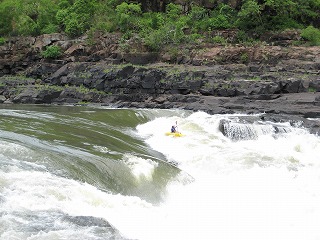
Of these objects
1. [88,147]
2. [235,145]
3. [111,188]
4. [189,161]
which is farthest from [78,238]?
[235,145]

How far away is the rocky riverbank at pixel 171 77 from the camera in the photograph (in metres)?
28.5

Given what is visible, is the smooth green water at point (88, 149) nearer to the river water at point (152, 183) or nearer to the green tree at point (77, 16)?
the river water at point (152, 183)

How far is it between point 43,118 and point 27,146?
26.3 ft

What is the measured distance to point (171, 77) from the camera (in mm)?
32438

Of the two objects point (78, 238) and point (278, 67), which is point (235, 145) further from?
point (278, 67)

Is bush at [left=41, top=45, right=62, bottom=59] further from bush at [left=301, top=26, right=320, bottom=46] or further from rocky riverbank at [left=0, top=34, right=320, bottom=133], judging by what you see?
bush at [left=301, top=26, right=320, bottom=46]

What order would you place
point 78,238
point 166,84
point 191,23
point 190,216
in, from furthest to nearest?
point 191,23 → point 166,84 → point 190,216 → point 78,238

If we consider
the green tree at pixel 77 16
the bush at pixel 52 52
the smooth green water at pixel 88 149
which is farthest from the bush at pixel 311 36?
the bush at pixel 52 52

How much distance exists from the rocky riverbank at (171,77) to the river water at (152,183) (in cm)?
752

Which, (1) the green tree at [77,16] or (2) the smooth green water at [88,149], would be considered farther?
(1) the green tree at [77,16]

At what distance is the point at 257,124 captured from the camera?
71.6ft

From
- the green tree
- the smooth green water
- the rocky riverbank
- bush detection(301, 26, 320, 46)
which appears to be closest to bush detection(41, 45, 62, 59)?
the rocky riverbank

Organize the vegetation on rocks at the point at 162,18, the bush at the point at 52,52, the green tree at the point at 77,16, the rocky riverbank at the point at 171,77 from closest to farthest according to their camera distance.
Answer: the rocky riverbank at the point at 171,77 < the bush at the point at 52,52 < the vegetation on rocks at the point at 162,18 < the green tree at the point at 77,16

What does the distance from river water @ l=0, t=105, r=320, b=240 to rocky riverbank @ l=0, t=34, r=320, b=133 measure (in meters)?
7.52
